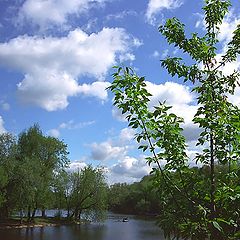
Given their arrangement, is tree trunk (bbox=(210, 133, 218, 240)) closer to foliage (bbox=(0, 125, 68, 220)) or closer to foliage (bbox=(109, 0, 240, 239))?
foliage (bbox=(109, 0, 240, 239))

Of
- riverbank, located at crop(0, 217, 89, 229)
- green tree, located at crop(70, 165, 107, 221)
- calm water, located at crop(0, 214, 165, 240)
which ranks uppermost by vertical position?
green tree, located at crop(70, 165, 107, 221)

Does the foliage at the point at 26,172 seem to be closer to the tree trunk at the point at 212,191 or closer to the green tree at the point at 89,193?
the green tree at the point at 89,193

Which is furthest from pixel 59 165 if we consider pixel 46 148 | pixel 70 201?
pixel 70 201

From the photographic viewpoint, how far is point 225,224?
10.2 feet

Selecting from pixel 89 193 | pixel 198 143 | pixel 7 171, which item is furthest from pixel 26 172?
pixel 198 143

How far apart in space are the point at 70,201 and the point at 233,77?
61.5 m

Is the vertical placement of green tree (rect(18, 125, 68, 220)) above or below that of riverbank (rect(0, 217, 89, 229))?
above

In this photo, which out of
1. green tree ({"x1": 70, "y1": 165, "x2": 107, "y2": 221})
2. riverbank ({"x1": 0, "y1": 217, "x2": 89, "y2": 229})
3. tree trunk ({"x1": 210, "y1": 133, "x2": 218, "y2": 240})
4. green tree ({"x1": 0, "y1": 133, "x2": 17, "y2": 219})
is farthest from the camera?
green tree ({"x1": 70, "y1": 165, "x2": 107, "y2": 221})

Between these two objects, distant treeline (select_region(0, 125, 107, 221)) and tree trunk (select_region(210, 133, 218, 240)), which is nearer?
tree trunk (select_region(210, 133, 218, 240))

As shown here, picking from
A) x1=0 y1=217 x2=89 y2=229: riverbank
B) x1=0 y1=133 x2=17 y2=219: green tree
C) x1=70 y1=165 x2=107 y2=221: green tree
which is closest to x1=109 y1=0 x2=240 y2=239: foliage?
x1=0 y1=133 x2=17 y2=219: green tree

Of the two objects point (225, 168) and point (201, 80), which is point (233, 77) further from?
point (225, 168)

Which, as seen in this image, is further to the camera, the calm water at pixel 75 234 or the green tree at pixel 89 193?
the green tree at pixel 89 193

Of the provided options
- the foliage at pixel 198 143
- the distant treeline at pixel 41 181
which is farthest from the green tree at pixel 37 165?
the foliage at pixel 198 143

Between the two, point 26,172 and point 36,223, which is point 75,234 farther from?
point 36,223
